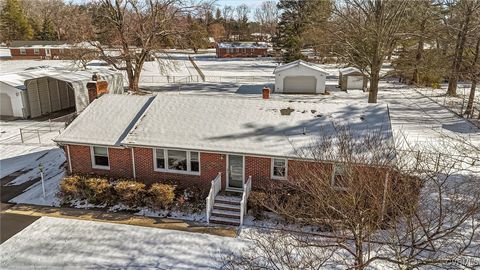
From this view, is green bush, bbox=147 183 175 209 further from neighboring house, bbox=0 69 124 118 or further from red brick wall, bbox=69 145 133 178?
neighboring house, bbox=0 69 124 118

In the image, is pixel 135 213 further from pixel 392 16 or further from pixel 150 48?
pixel 150 48

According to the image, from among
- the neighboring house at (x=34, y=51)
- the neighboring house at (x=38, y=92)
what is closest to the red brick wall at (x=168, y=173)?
the neighboring house at (x=38, y=92)

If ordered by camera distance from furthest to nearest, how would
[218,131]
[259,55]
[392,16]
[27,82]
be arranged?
1. [259,55]
2. [27,82]
3. [392,16]
4. [218,131]

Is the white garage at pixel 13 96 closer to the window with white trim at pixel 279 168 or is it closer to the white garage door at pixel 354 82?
the window with white trim at pixel 279 168

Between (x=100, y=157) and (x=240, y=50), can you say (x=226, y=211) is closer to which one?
(x=100, y=157)

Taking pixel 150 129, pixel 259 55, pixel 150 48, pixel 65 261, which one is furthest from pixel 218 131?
pixel 259 55

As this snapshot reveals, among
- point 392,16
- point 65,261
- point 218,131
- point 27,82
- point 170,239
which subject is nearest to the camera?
point 65,261
